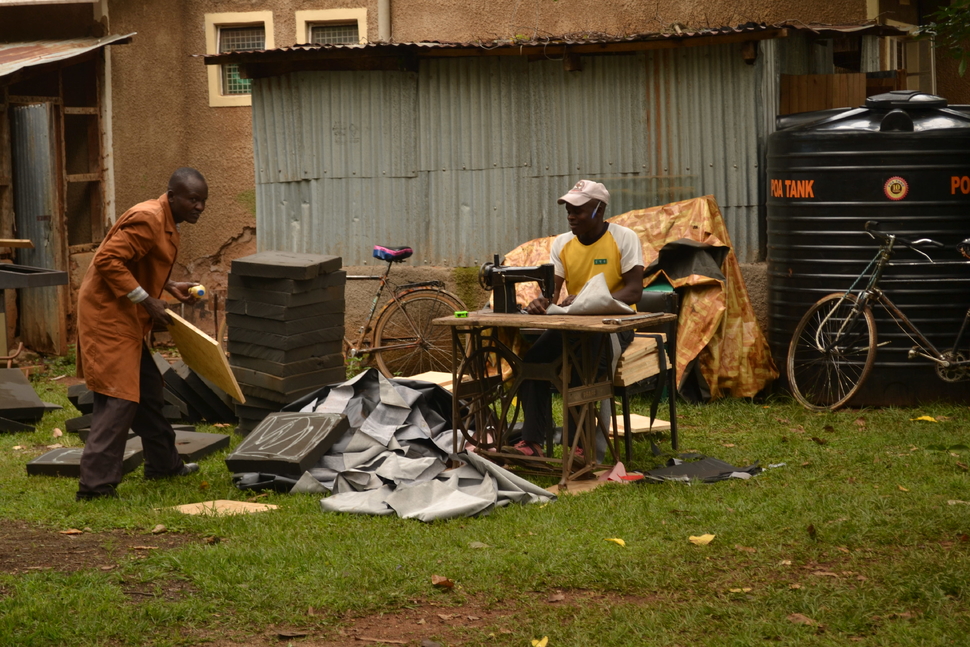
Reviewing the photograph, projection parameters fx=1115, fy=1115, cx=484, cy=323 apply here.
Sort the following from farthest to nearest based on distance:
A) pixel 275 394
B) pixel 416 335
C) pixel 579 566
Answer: pixel 416 335 < pixel 275 394 < pixel 579 566

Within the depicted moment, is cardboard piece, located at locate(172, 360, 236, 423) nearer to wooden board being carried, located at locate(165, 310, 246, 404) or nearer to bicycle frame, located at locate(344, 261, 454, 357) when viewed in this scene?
wooden board being carried, located at locate(165, 310, 246, 404)

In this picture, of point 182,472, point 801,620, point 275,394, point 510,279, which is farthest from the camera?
point 275,394

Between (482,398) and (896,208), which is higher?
(896,208)

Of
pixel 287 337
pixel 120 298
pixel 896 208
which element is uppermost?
pixel 896 208

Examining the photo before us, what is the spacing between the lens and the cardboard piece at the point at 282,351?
8352mm

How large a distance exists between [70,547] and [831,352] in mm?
→ 6027

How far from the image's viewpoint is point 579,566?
197 inches

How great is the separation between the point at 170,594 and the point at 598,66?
748cm

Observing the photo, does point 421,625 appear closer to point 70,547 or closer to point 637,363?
point 70,547

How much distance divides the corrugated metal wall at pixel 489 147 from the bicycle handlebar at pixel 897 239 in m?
1.49

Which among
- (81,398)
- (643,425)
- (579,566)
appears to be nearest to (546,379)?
(643,425)

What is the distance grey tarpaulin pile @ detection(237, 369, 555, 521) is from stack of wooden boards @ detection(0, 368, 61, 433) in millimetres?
2576

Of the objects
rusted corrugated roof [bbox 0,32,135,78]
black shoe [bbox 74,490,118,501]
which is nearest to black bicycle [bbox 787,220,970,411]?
black shoe [bbox 74,490,118,501]

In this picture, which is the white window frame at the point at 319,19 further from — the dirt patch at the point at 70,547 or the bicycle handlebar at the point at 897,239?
the dirt patch at the point at 70,547
